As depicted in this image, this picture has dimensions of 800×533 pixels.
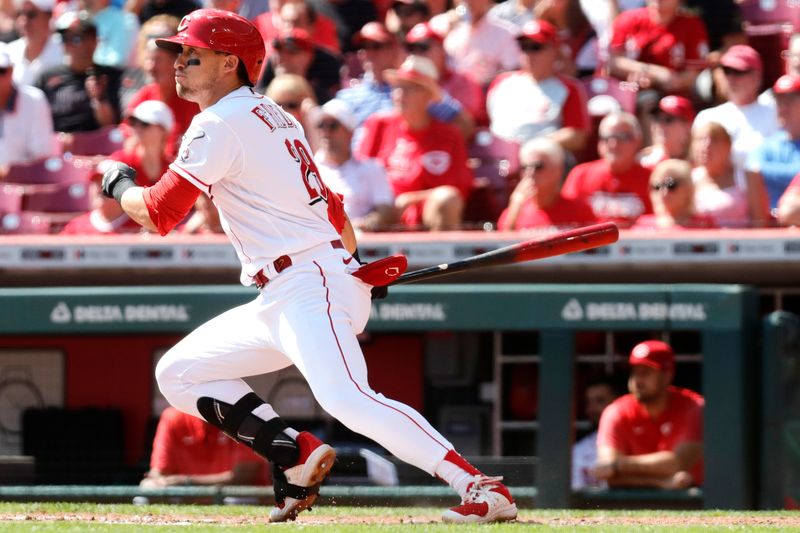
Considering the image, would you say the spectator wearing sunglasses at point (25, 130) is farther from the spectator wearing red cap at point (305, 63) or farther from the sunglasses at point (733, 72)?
the sunglasses at point (733, 72)

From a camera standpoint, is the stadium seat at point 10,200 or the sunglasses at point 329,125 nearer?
the sunglasses at point 329,125

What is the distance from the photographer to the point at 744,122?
24.1 feet

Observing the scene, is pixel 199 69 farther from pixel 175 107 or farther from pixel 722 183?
pixel 175 107

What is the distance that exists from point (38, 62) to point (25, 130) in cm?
98

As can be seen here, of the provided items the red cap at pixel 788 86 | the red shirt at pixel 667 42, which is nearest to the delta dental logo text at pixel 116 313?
the red cap at pixel 788 86

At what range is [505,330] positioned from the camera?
5.98 m

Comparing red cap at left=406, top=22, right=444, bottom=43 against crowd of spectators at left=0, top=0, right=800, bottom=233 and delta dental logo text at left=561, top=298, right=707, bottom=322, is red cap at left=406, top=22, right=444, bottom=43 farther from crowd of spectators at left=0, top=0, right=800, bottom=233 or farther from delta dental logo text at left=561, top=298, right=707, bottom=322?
delta dental logo text at left=561, top=298, right=707, bottom=322

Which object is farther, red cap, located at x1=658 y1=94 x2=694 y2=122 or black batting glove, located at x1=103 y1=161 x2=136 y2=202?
red cap, located at x1=658 y1=94 x2=694 y2=122

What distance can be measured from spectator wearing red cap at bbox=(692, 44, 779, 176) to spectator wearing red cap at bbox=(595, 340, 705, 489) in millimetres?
1852

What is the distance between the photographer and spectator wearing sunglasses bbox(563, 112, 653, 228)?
7035 mm

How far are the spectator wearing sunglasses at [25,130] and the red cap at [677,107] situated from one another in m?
3.63

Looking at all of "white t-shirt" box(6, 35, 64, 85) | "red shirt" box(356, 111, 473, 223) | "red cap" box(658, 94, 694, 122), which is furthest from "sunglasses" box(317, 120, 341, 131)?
"white t-shirt" box(6, 35, 64, 85)

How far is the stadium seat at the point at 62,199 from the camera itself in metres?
7.70

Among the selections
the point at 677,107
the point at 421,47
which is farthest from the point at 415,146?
the point at 677,107
